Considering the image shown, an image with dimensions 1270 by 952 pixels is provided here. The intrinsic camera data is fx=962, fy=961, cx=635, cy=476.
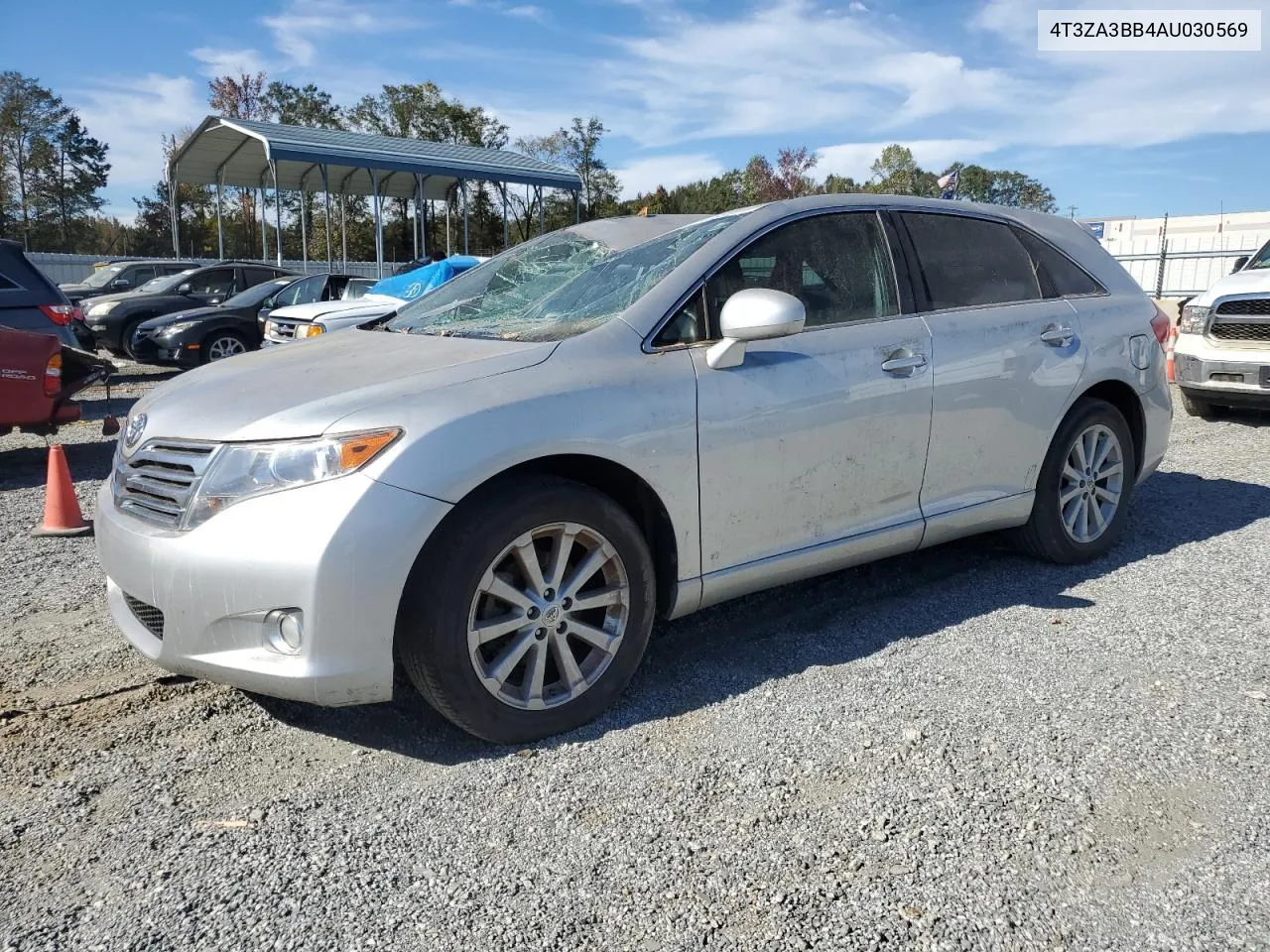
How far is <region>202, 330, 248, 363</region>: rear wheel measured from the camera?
1325 cm

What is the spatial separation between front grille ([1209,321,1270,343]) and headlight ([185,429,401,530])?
28.0ft

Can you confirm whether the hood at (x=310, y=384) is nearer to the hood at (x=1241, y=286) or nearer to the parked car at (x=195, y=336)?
the hood at (x=1241, y=286)

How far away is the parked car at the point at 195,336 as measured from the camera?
13.1m

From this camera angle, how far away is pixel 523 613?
9.63 feet

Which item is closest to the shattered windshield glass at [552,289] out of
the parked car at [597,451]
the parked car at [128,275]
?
the parked car at [597,451]

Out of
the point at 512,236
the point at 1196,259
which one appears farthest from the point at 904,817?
the point at 512,236

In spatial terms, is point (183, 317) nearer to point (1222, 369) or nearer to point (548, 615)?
point (548, 615)

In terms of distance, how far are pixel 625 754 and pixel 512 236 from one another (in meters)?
38.6

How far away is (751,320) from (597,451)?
2.27ft

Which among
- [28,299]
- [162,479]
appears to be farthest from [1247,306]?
[28,299]

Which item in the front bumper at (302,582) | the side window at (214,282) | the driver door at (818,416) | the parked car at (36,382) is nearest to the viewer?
the front bumper at (302,582)

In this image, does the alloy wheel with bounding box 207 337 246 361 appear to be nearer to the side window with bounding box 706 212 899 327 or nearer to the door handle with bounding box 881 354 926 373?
the side window with bounding box 706 212 899 327

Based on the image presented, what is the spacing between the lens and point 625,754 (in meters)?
2.92

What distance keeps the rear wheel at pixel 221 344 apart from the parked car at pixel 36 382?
6.13m
